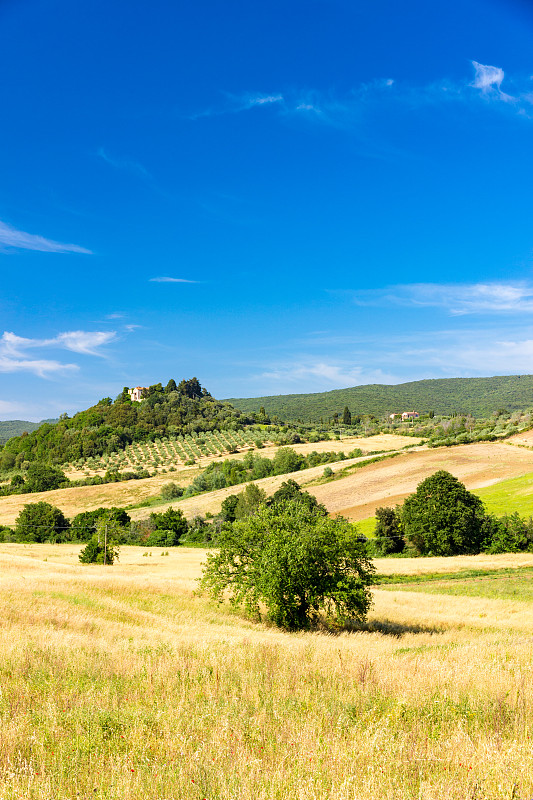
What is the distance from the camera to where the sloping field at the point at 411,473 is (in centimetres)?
8806

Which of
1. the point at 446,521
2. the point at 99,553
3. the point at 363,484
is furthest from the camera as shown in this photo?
the point at 363,484

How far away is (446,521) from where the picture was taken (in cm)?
6294

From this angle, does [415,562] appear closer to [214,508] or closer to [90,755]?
[214,508]

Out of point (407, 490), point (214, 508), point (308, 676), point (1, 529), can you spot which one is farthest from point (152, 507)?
point (308, 676)

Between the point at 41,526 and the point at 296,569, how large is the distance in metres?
82.9

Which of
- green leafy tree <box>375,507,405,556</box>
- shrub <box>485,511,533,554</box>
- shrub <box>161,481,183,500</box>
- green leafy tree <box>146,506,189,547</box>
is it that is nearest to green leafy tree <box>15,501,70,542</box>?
green leafy tree <box>146,506,189,547</box>

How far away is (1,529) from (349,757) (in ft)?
332

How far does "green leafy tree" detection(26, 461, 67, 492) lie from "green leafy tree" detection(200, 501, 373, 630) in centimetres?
12461

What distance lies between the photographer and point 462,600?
33781mm

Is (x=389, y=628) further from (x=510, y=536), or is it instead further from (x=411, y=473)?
(x=411, y=473)

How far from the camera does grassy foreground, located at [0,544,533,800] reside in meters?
5.21

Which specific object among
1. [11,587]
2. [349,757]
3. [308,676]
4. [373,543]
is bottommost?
[373,543]

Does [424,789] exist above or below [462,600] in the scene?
above

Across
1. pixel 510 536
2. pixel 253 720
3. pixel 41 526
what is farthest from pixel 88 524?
pixel 253 720
